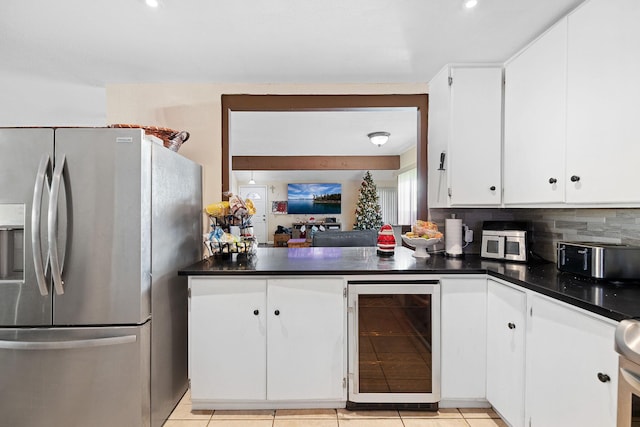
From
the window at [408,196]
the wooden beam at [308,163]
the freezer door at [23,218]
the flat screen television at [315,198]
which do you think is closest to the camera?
the freezer door at [23,218]

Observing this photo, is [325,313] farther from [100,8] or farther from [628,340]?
[100,8]

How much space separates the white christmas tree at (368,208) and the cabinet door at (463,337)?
6.31m

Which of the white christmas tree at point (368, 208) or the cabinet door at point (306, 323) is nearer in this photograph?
the cabinet door at point (306, 323)

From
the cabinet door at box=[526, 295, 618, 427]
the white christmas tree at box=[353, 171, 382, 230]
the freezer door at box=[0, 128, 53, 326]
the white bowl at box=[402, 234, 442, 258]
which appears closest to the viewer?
the cabinet door at box=[526, 295, 618, 427]

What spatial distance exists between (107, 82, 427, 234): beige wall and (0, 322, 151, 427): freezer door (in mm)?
1263

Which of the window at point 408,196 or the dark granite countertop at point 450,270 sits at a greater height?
the window at point 408,196

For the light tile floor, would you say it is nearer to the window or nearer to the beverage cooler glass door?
the beverage cooler glass door

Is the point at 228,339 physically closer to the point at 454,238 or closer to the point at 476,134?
the point at 454,238

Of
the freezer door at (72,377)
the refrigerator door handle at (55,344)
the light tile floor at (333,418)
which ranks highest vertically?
the refrigerator door handle at (55,344)

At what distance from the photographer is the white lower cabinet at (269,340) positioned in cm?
179

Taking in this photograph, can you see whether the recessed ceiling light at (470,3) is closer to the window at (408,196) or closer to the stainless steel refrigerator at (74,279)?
the stainless steel refrigerator at (74,279)

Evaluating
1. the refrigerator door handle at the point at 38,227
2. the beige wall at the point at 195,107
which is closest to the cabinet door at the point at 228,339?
the refrigerator door handle at the point at 38,227

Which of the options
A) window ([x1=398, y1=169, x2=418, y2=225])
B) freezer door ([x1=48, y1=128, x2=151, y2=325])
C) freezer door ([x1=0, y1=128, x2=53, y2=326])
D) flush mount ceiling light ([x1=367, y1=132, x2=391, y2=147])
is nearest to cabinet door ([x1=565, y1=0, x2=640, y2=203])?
freezer door ([x1=48, y1=128, x2=151, y2=325])

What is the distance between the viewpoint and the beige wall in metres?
2.55
